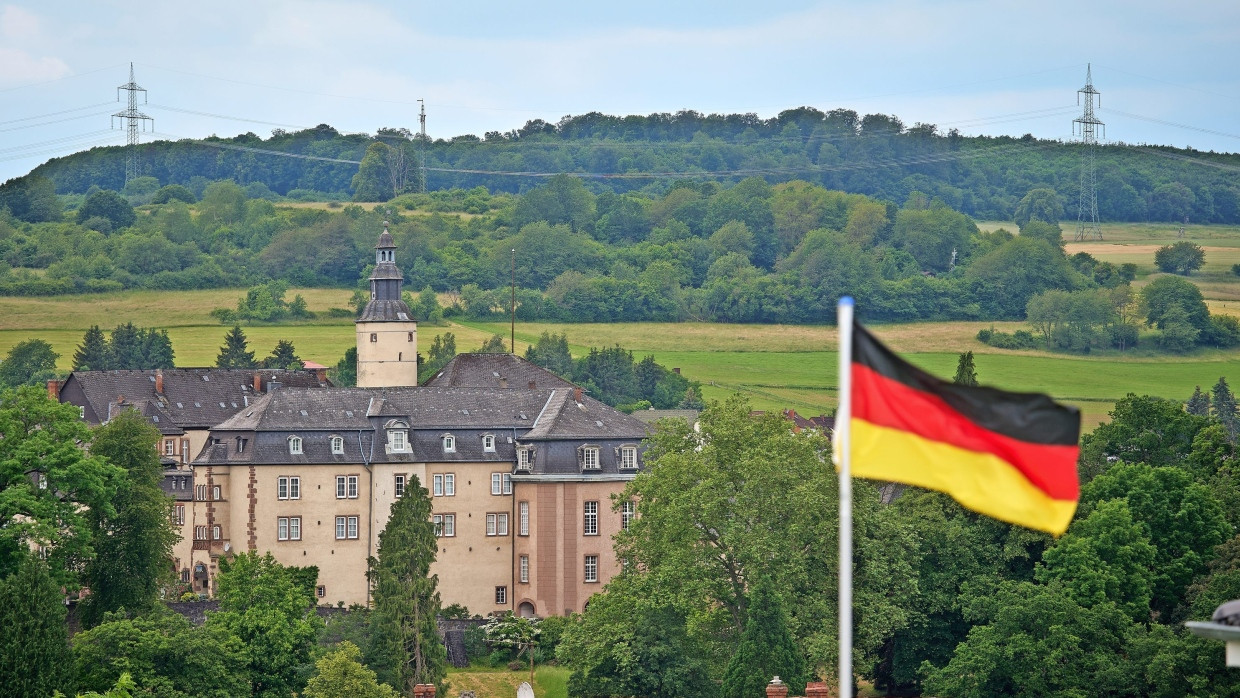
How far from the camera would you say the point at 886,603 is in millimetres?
81125

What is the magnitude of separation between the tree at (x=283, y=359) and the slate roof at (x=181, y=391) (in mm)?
27026

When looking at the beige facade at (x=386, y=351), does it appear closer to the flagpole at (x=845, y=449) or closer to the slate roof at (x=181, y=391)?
the slate roof at (x=181, y=391)

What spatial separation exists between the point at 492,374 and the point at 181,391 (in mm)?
17947

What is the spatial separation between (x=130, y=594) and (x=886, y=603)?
91.5ft

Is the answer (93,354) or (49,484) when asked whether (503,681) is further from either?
(93,354)

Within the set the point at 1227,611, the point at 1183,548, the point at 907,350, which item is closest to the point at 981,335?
the point at 907,350

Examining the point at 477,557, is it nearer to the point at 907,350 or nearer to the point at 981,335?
the point at 907,350

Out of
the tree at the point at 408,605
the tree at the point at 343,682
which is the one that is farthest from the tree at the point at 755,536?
the tree at the point at 343,682

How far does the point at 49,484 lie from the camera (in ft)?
261

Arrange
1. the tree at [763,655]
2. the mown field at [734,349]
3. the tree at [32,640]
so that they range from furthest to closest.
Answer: the mown field at [734,349] → the tree at [763,655] → the tree at [32,640]

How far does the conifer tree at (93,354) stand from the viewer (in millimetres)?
161500

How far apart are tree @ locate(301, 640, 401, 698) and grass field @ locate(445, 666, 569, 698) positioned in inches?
421

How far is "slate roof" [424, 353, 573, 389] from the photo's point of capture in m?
118

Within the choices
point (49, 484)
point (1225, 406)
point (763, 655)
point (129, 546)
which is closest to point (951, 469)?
point (763, 655)
